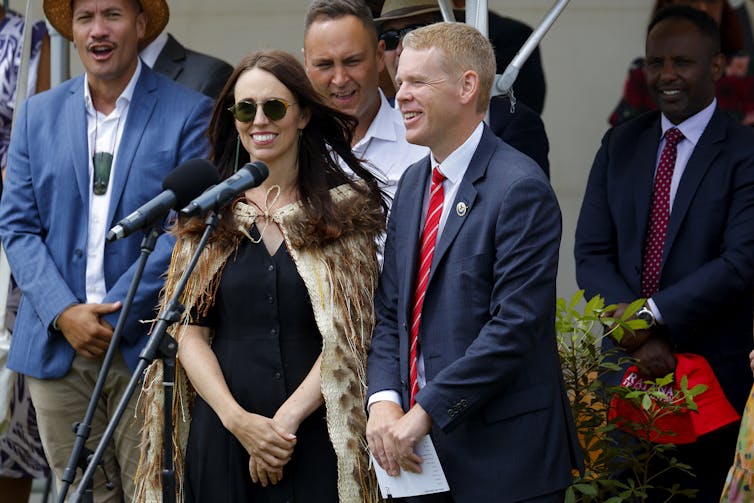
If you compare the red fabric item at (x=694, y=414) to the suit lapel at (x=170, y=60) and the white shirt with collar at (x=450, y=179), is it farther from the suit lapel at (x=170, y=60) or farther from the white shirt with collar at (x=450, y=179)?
the suit lapel at (x=170, y=60)

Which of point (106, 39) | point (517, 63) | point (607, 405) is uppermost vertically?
point (106, 39)

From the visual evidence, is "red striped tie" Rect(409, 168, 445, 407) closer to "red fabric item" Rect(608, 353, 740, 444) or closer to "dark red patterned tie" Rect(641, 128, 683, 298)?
"red fabric item" Rect(608, 353, 740, 444)

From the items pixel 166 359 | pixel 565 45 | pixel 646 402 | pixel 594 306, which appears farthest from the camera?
pixel 565 45

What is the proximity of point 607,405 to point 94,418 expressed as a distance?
1.93m

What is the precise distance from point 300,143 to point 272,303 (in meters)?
0.61

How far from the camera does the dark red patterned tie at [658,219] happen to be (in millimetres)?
5012

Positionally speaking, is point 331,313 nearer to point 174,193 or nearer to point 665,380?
point 174,193

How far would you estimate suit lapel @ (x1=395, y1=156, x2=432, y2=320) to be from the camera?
3.96 m

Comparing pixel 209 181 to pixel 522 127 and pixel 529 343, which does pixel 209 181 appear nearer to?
pixel 529 343

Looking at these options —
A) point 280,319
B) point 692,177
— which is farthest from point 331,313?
point 692,177

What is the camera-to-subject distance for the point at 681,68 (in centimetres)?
520

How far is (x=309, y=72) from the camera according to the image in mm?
4988

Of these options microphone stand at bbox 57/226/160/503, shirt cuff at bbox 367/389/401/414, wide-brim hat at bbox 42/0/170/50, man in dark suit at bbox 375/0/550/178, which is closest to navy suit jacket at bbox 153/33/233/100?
wide-brim hat at bbox 42/0/170/50

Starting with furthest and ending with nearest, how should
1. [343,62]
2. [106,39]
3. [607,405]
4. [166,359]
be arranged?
[106,39]
[343,62]
[607,405]
[166,359]
